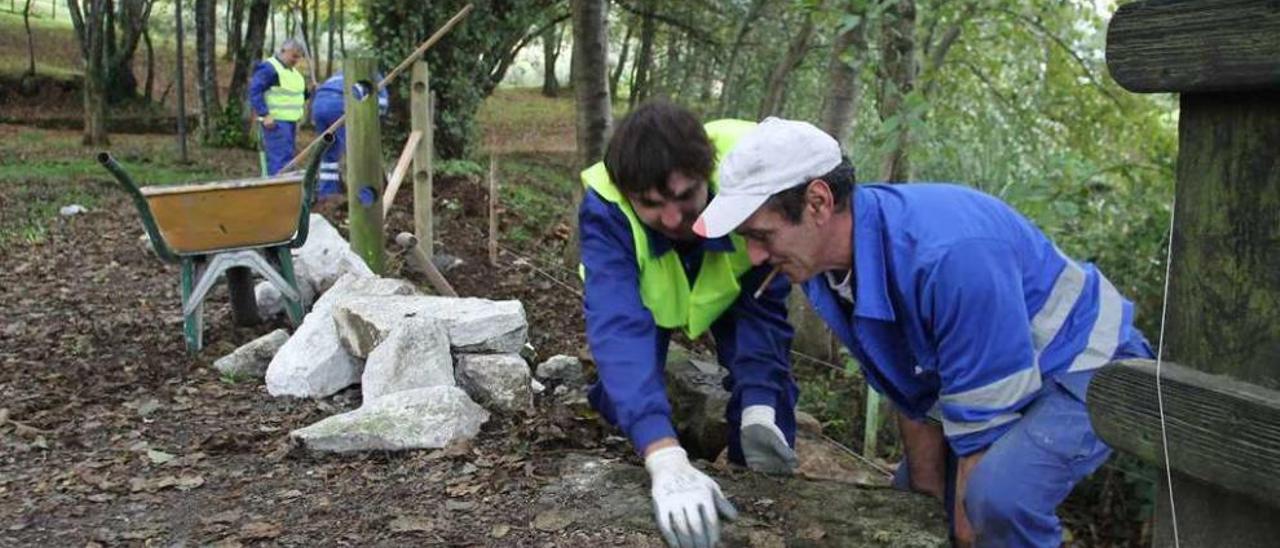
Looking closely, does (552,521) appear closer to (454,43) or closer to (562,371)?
(562,371)

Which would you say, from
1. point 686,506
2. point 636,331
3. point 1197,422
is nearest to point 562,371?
point 636,331

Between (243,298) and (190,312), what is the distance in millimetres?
528

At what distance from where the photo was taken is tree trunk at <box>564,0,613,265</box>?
6633 millimetres

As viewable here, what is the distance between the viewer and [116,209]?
10.1m

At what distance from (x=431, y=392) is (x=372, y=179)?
2390 millimetres

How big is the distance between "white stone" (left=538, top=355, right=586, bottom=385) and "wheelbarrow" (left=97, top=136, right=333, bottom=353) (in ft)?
4.19

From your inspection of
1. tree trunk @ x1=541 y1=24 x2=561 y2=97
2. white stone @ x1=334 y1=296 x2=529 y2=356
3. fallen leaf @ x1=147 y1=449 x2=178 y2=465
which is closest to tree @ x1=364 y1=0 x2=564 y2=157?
white stone @ x1=334 y1=296 x2=529 y2=356

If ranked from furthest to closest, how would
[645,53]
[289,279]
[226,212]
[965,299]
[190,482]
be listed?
[645,53] → [289,279] → [226,212] → [190,482] → [965,299]

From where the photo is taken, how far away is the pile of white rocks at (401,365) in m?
3.67

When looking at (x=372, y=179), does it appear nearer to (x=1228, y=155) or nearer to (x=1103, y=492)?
(x=1103, y=492)

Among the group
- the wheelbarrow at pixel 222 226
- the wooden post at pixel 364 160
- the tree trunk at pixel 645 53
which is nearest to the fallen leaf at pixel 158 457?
the wheelbarrow at pixel 222 226

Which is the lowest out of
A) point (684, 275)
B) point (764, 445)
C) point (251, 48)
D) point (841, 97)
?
point (764, 445)

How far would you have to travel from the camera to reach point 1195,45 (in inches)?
56.2

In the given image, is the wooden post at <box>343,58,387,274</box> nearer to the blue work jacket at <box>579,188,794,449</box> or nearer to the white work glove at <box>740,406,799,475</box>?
the blue work jacket at <box>579,188,794,449</box>
